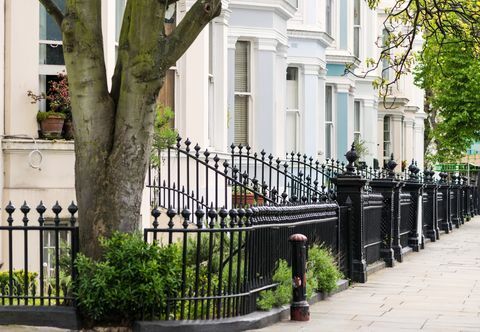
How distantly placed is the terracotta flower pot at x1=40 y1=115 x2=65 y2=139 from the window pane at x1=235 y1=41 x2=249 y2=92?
10314 millimetres

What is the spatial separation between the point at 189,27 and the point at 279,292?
3.08 metres

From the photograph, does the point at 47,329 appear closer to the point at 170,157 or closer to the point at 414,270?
the point at 170,157

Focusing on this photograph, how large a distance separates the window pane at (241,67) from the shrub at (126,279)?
14.2 metres

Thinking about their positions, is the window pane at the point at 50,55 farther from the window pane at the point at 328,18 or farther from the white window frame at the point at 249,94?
the window pane at the point at 328,18

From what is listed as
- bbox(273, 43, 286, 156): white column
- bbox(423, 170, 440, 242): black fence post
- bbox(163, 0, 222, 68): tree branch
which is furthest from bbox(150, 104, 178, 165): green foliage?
bbox(423, 170, 440, 242): black fence post

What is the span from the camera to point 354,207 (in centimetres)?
1653

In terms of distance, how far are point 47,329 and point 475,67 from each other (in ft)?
118

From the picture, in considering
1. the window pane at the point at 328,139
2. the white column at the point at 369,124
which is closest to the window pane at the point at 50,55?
the window pane at the point at 328,139

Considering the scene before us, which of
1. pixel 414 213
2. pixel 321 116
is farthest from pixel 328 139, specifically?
pixel 414 213

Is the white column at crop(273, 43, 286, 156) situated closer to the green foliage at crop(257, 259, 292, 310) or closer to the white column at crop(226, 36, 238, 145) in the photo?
the white column at crop(226, 36, 238, 145)

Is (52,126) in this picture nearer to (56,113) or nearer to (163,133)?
(56,113)

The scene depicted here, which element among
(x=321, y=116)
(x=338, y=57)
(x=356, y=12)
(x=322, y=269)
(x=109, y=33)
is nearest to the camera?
(x=322, y=269)

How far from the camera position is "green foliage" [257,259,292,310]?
1185 cm

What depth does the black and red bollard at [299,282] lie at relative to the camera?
12.1m
